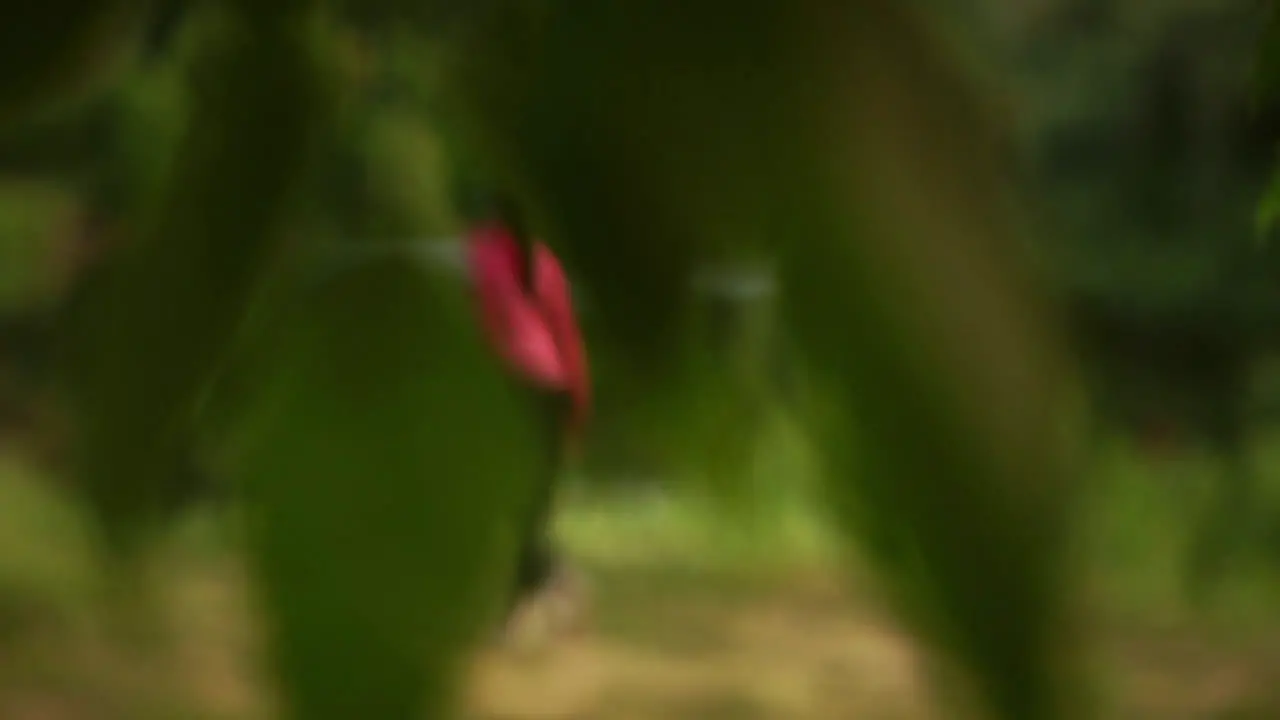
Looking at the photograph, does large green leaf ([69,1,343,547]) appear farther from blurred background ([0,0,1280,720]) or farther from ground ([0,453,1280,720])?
ground ([0,453,1280,720])

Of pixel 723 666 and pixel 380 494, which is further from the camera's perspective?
pixel 723 666

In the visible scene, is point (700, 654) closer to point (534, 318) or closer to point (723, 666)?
point (723, 666)

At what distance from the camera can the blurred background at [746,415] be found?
0.14 meters

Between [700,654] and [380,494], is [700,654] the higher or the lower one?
the higher one

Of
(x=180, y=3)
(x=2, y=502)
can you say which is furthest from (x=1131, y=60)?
(x=180, y=3)

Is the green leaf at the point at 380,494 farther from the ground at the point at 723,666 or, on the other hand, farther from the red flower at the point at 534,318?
the ground at the point at 723,666

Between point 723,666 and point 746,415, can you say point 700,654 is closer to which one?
point 723,666

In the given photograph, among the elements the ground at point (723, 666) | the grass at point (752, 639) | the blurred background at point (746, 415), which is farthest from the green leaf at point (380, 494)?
the ground at point (723, 666)

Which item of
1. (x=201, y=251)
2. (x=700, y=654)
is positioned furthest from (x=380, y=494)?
(x=700, y=654)

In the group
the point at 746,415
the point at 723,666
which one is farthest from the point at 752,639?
the point at 746,415

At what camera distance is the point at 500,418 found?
0.45 ft

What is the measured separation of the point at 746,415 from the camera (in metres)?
0.19

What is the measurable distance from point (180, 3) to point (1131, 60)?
88 cm

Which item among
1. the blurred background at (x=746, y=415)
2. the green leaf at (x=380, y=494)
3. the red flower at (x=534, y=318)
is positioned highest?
the blurred background at (x=746, y=415)
